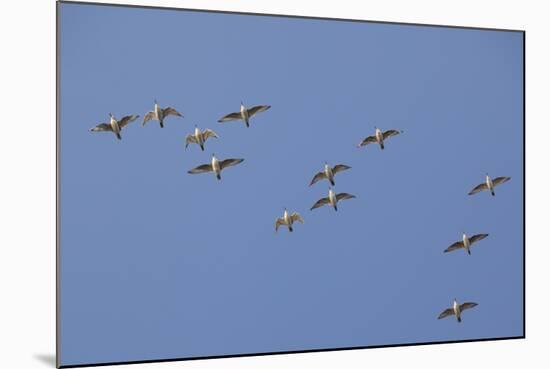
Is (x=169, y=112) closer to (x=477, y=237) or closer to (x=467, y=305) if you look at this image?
(x=477, y=237)

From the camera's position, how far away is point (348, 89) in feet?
19.2

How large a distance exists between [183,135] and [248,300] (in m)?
1.07

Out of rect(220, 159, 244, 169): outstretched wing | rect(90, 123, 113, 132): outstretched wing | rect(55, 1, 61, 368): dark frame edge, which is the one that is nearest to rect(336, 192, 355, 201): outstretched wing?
rect(220, 159, 244, 169): outstretched wing

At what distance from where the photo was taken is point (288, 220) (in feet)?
18.7

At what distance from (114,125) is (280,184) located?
1.07 meters

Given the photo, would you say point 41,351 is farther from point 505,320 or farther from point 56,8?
point 505,320

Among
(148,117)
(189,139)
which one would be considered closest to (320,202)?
(189,139)

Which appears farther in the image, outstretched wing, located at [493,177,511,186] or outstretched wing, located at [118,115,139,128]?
outstretched wing, located at [493,177,511,186]

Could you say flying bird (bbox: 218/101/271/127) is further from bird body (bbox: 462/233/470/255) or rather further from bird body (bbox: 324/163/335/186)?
bird body (bbox: 462/233/470/255)

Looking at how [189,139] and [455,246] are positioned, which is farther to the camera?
[455,246]

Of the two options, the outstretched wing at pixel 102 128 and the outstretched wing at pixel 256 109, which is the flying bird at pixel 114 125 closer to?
the outstretched wing at pixel 102 128

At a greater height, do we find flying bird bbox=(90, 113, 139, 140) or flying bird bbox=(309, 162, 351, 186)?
flying bird bbox=(90, 113, 139, 140)

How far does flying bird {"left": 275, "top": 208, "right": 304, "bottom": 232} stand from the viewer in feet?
18.7

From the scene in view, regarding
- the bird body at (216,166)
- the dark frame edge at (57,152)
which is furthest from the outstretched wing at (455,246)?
the dark frame edge at (57,152)
